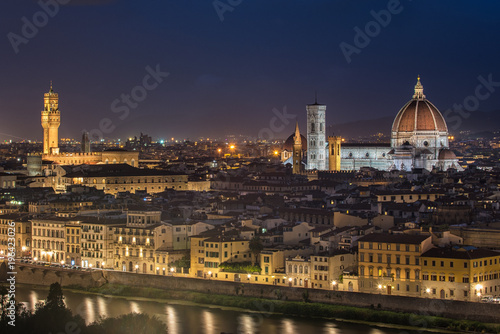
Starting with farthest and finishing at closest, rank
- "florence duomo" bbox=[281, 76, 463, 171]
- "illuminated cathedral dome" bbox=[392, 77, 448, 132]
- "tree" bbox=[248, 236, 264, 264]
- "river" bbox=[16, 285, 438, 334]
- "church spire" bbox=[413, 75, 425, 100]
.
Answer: "church spire" bbox=[413, 75, 425, 100]
"illuminated cathedral dome" bbox=[392, 77, 448, 132]
"florence duomo" bbox=[281, 76, 463, 171]
"tree" bbox=[248, 236, 264, 264]
"river" bbox=[16, 285, 438, 334]

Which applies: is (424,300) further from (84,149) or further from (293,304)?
(84,149)

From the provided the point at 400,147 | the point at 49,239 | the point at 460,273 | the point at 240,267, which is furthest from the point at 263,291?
the point at 400,147

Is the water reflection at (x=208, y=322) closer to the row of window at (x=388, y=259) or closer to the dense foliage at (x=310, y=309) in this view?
the dense foliage at (x=310, y=309)

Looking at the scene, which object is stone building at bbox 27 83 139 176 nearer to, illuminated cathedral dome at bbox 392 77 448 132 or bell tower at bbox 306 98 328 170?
bell tower at bbox 306 98 328 170

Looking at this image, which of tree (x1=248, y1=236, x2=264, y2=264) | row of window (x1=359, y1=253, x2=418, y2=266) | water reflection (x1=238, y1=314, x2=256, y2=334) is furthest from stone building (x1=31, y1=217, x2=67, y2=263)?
row of window (x1=359, y1=253, x2=418, y2=266)

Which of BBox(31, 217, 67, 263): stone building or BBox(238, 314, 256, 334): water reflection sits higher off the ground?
BBox(31, 217, 67, 263): stone building

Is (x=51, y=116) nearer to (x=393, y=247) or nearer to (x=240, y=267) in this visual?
(x=240, y=267)
